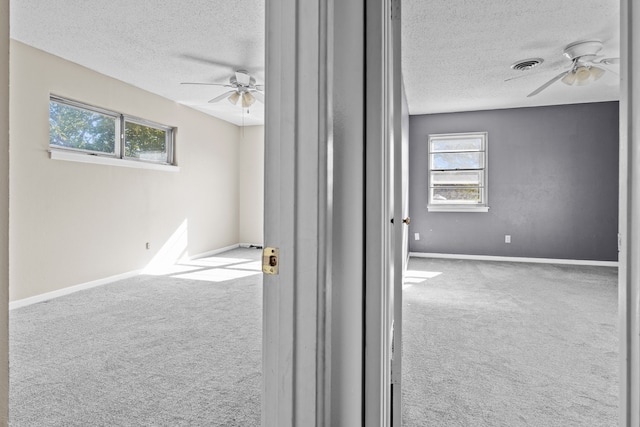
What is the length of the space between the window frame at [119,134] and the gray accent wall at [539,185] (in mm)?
3816

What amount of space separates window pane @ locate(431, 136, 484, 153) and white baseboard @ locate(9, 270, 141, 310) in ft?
16.0

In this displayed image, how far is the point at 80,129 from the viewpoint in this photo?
409 centimetres

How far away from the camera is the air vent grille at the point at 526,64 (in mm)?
3847

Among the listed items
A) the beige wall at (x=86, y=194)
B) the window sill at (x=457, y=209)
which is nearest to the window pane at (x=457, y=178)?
the window sill at (x=457, y=209)

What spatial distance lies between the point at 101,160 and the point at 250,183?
328 centimetres

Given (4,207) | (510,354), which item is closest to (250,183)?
(510,354)

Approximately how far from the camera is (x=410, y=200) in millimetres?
6250

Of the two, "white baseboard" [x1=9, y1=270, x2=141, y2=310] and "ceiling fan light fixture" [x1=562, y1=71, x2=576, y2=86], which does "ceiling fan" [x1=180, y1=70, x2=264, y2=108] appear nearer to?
"white baseboard" [x1=9, y1=270, x2=141, y2=310]

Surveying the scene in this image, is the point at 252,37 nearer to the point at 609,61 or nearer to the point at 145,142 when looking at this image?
the point at 145,142

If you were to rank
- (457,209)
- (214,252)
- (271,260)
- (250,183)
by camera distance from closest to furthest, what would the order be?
1. (271,260)
2. (457,209)
3. (214,252)
4. (250,183)

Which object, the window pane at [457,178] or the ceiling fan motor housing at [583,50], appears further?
the window pane at [457,178]

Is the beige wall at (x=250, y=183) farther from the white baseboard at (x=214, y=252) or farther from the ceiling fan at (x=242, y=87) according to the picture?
the ceiling fan at (x=242, y=87)

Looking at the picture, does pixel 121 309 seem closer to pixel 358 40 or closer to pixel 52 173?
pixel 52 173

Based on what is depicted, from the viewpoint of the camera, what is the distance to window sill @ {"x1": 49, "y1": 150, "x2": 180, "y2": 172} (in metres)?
3.73
